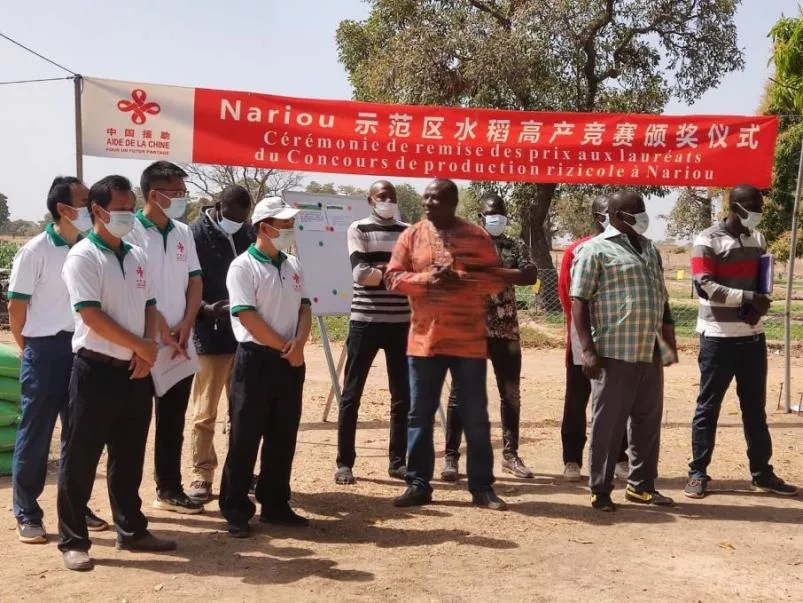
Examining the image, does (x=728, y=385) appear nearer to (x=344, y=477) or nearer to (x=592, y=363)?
(x=592, y=363)

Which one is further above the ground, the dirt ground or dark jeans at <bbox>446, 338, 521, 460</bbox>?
dark jeans at <bbox>446, 338, 521, 460</bbox>

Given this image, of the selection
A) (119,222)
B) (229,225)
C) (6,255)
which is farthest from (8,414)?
(6,255)

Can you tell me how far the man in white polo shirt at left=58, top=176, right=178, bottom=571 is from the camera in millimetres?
4191

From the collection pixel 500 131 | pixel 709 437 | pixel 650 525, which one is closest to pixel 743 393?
pixel 709 437

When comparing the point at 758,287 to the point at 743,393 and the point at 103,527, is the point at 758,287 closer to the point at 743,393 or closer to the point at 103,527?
the point at 743,393

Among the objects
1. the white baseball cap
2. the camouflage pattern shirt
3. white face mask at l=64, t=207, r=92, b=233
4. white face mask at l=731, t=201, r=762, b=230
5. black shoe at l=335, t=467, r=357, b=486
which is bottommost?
black shoe at l=335, t=467, r=357, b=486

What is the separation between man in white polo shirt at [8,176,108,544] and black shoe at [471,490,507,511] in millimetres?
2458

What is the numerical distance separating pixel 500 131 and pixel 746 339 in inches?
136

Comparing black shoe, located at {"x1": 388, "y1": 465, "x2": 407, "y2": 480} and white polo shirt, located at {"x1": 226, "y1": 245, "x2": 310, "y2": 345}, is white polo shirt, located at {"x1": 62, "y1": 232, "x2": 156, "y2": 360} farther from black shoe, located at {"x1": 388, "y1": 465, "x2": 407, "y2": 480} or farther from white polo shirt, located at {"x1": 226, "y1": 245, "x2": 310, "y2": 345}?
black shoe, located at {"x1": 388, "y1": 465, "x2": 407, "y2": 480}

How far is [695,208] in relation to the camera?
170 ft

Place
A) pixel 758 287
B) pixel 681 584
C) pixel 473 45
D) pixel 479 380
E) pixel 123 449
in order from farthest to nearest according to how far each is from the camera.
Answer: pixel 473 45
pixel 758 287
pixel 479 380
pixel 123 449
pixel 681 584

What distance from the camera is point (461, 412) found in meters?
5.45

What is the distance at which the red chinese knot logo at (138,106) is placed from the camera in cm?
748

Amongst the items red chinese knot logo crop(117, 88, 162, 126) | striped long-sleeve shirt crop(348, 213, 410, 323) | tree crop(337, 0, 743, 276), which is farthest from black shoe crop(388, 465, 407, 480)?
tree crop(337, 0, 743, 276)
